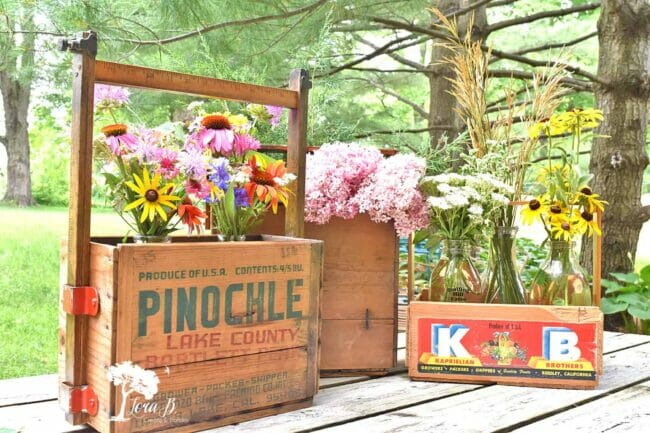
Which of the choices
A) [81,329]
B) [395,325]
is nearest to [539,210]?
[395,325]

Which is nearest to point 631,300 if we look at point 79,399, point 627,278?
point 627,278

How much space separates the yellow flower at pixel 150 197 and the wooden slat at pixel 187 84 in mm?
132

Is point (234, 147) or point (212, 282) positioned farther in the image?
point (234, 147)

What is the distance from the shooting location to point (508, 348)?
134 cm

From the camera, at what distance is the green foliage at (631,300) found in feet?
A: 7.87

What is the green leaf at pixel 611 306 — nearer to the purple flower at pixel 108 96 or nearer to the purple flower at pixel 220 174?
the purple flower at pixel 220 174

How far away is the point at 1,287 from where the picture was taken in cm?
461

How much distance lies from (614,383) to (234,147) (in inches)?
32.8

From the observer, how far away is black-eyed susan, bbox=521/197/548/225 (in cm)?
135

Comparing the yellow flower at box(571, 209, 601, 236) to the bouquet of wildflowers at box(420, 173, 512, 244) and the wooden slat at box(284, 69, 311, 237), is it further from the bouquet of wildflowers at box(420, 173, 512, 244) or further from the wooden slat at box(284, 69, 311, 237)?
the wooden slat at box(284, 69, 311, 237)

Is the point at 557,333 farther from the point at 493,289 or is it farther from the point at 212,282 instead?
the point at 212,282

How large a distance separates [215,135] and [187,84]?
0.09 metres

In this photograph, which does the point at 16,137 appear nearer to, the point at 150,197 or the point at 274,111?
the point at 274,111

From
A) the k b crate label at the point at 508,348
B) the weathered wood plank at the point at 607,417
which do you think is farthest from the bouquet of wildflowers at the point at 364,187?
the weathered wood plank at the point at 607,417
